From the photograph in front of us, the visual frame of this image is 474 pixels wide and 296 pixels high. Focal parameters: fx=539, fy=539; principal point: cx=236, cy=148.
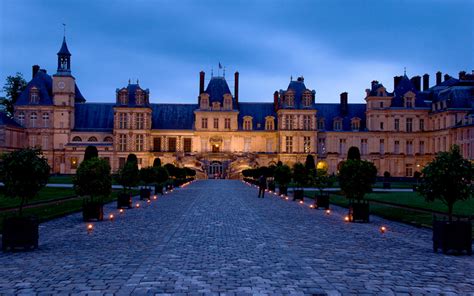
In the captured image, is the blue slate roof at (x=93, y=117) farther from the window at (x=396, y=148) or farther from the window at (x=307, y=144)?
the window at (x=396, y=148)

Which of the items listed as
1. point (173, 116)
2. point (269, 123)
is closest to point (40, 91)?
point (173, 116)

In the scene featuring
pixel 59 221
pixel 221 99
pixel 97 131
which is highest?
pixel 221 99

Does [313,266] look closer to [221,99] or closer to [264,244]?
[264,244]

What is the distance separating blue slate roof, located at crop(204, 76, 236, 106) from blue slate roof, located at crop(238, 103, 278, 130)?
300 centimetres

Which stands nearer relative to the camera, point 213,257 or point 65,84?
point 213,257

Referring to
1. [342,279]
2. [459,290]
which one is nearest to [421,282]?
[459,290]

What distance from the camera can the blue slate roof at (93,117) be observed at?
7650 centimetres

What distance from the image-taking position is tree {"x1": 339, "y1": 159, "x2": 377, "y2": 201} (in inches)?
767

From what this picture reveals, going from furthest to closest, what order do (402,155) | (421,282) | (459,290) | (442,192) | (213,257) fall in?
(402,155)
(442,192)
(213,257)
(421,282)
(459,290)

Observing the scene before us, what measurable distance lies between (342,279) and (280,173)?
28.5 metres

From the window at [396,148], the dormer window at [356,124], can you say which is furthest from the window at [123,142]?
the window at [396,148]

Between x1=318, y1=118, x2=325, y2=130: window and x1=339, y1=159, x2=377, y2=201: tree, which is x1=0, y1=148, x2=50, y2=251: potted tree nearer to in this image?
x1=339, y1=159, x2=377, y2=201: tree

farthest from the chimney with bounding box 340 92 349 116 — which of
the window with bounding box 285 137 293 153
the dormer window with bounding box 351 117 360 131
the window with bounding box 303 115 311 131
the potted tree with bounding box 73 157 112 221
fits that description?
the potted tree with bounding box 73 157 112 221

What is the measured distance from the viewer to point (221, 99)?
76.5 m
